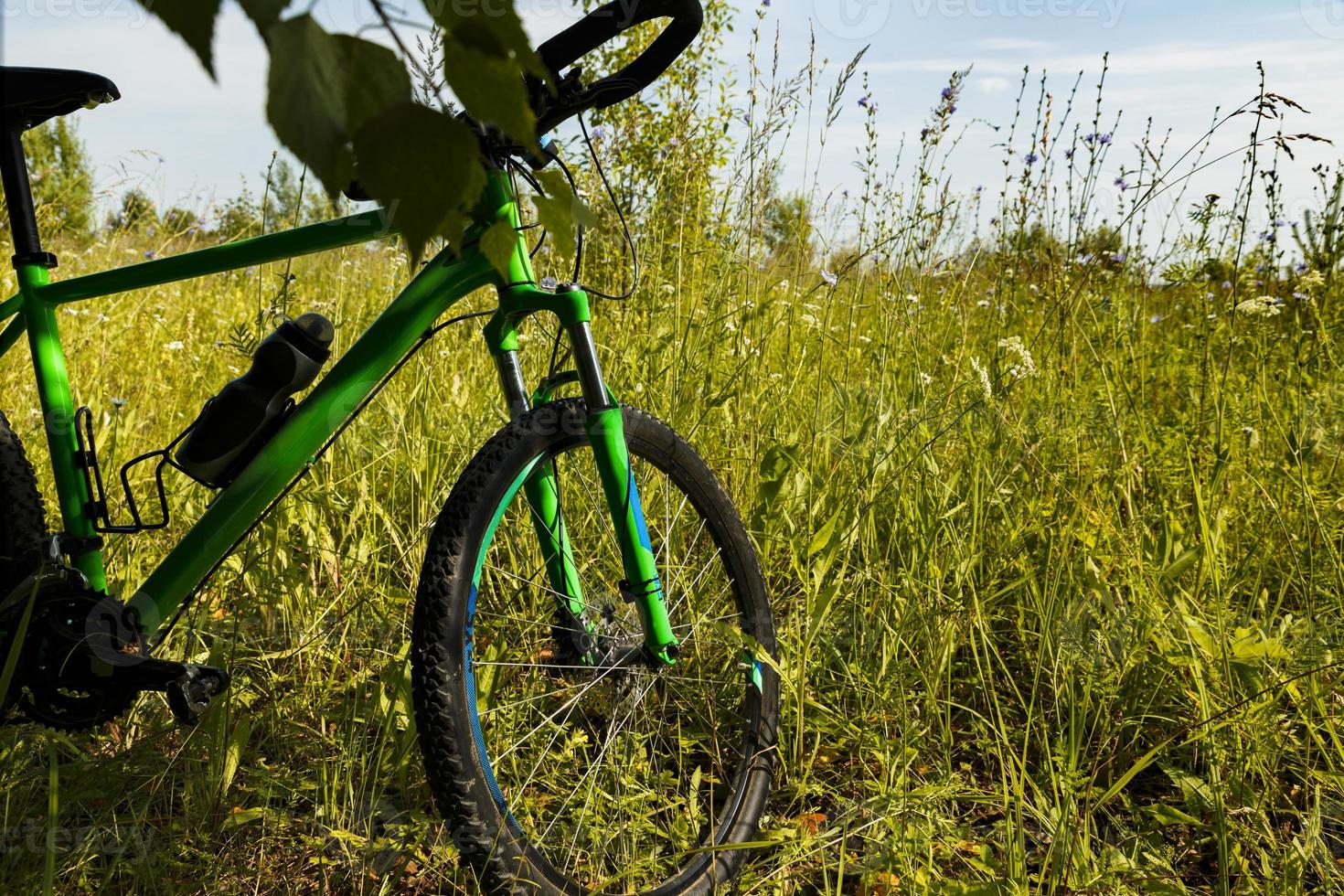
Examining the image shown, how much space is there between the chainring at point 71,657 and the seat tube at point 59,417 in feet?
0.27

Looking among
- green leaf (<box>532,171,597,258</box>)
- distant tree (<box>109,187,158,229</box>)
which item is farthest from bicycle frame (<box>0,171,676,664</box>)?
distant tree (<box>109,187,158,229</box>)

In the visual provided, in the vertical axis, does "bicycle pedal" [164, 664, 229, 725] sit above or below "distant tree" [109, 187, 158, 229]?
below

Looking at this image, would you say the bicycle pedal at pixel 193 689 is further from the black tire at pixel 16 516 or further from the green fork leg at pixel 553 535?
the green fork leg at pixel 553 535

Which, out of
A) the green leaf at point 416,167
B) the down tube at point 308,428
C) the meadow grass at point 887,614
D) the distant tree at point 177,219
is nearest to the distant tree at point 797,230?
the meadow grass at point 887,614

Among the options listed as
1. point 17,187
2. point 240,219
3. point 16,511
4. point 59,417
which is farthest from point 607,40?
point 240,219

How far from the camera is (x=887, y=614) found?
209 centimetres

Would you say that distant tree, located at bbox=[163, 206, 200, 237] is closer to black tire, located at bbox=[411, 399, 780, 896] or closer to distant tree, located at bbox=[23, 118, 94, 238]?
distant tree, located at bbox=[23, 118, 94, 238]

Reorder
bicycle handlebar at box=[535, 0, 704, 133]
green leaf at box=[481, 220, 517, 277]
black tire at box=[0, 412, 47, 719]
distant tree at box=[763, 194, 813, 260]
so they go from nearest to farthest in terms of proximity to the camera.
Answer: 1. green leaf at box=[481, 220, 517, 277]
2. bicycle handlebar at box=[535, 0, 704, 133]
3. black tire at box=[0, 412, 47, 719]
4. distant tree at box=[763, 194, 813, 260]

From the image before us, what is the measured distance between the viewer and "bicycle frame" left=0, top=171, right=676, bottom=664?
1520 millimetres

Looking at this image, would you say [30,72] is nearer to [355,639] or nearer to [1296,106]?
[355,639]

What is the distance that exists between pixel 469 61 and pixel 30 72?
5.02 feet

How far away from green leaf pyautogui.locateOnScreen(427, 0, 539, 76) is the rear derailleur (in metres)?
1.39

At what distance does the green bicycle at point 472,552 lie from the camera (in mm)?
1460

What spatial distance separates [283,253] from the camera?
5.10 ft
